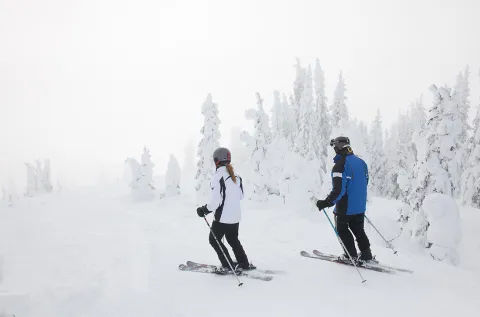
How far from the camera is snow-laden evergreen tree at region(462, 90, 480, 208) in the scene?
26625 millimetres

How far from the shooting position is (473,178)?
27.0 metres

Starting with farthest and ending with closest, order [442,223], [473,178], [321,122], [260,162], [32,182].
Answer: [32,182] < [321,122] < [260,162] < [473,178] < [442,223]

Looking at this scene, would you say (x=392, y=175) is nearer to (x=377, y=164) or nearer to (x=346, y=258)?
(x=377, y=164)

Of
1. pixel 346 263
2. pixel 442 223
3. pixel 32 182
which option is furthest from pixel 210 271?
pixel 32 182

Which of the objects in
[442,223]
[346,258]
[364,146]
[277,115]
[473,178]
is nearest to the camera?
[346,258]

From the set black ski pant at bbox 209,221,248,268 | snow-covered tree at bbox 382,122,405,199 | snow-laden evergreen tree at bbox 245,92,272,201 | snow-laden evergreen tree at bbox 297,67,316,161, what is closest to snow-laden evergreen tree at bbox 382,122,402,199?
snow-covered tree at bbox 382,122,405,199

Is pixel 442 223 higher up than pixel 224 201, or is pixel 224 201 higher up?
pixel 224 201

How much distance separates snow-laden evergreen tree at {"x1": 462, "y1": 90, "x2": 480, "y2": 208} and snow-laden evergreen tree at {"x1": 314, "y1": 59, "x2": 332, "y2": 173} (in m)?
17.2

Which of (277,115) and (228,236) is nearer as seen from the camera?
(228,236)

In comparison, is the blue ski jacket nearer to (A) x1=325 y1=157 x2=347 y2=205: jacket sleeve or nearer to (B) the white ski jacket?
(A) x1=325 y1=157 x2=347 y2=205: jacket sleeve

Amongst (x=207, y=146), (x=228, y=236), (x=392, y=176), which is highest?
(x=228, y=236)

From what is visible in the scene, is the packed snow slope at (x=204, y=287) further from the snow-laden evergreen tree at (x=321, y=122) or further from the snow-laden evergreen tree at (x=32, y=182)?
the snow-laden evergreen tree at (x=32, y=182)

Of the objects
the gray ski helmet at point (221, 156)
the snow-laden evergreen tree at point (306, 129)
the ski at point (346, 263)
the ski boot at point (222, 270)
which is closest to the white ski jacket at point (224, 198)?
the gray ski helmet at point (221, 156)

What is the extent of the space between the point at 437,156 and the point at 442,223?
20.5 ft
